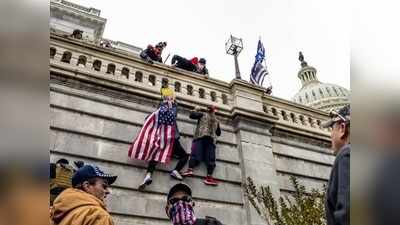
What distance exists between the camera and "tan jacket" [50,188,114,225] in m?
3.14

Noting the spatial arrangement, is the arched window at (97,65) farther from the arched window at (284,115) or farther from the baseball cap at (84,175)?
the baseball cap at (84,175)

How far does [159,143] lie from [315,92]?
6173 cm

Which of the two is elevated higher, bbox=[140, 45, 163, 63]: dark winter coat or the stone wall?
bbox=[140, 45, 163, 63]: dark winter coat

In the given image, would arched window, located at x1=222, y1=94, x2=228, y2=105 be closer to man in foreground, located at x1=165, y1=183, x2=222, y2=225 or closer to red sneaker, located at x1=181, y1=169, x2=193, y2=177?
red sneaker, located at x1=181, y1=169, x2=193, y2=177

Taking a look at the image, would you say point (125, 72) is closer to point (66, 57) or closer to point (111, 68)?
point (111, 68)

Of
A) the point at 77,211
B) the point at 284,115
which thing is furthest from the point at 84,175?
the point at 284,115

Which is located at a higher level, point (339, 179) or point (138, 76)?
point (138, 76)

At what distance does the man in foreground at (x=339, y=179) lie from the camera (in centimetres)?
185

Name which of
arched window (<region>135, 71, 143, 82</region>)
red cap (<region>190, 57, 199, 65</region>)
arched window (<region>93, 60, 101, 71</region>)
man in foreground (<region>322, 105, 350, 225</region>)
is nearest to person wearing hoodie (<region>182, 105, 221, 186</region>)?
arched window (<region>135, 71, 143, 82</region>)

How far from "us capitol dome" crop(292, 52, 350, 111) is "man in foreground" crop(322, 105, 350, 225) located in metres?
53.1

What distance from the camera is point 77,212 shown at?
3219 millimetres

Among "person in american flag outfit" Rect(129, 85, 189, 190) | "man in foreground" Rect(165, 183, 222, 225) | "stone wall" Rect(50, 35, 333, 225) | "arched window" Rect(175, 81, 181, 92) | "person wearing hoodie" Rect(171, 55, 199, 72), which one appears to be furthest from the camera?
"person wearing hoodie" Rect(171, 55, 199, 72)

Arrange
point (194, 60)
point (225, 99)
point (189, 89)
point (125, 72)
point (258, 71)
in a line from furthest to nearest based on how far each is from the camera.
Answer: point (258, 71) < point (194, 60) < point (225, 99) < point (189, 89) < point (125, 72)

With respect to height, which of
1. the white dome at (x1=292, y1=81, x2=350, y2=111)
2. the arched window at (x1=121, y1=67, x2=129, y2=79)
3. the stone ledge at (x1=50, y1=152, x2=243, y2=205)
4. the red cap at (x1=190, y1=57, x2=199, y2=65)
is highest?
the white dome at (x1=292, y1=81, x2=350, y2=111)
